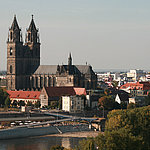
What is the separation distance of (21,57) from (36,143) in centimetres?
8022

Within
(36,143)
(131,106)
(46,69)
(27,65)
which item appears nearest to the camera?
(36,143)

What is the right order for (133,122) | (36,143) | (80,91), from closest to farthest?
(133,122) → (36,143) → (80,91)

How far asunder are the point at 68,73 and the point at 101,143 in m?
91.3

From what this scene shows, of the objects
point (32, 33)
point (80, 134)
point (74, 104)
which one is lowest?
point (80, 134)

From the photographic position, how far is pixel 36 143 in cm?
9075

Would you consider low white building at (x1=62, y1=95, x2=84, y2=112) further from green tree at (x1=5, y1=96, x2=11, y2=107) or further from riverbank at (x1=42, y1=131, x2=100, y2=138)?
riverbank at (x1=42, y1=131, x2=100, y2=138)

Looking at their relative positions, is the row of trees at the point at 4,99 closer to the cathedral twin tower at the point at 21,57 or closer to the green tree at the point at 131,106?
the cathedral twin tower at the point at 21,57

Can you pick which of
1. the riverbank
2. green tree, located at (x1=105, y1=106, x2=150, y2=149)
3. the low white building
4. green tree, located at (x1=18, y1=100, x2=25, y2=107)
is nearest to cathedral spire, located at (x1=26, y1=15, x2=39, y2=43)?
green tree, located at (x1=18, y1=100, x2=25, y2=107)

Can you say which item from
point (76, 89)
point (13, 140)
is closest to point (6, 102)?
point (76, 89)

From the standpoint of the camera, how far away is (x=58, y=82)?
158 metres

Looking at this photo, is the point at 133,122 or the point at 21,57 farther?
the point at 21,57

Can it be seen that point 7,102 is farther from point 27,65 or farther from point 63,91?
point 27,65

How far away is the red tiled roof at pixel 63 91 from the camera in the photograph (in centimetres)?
13925

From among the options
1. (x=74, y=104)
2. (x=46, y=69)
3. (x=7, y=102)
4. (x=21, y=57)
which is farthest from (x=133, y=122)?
(x=21, y=57)
